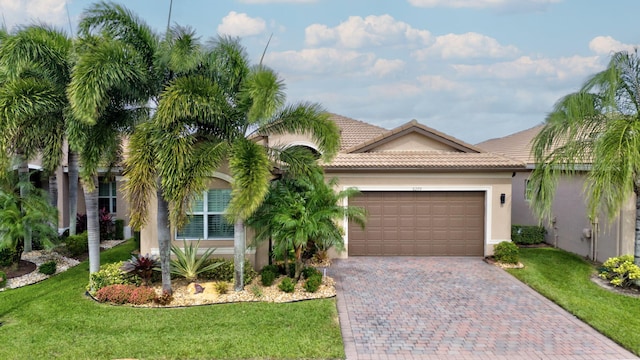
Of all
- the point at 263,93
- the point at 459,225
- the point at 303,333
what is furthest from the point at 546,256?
the point at 263,93

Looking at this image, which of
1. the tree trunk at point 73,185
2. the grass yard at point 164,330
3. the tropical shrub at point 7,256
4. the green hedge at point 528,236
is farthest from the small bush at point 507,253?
the tree trunk at point 73,185

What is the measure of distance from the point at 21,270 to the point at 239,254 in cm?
789

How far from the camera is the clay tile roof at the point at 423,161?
13.9 m

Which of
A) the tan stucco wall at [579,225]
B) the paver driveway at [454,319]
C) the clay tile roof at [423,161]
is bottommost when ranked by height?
the paver driveway at [454,319]

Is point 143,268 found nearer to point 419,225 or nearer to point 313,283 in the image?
point 313,283

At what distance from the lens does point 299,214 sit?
10.2 m

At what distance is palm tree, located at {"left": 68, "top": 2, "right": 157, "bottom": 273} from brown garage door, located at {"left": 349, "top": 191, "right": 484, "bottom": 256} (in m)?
7.77

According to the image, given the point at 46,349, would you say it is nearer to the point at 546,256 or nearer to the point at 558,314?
the point at 558,314

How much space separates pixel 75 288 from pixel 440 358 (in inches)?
370

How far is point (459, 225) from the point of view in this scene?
1449 cm

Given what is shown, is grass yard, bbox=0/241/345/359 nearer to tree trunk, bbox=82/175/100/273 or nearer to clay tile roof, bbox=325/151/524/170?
tree trunk, bbox=82/175/100/273

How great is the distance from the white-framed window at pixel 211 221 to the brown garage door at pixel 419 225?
4687 millimetres

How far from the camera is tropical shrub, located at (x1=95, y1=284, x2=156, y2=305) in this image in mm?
9562

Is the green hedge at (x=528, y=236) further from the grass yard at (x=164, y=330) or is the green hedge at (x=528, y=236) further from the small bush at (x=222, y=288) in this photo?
the small bush at (x=222, y=288)
